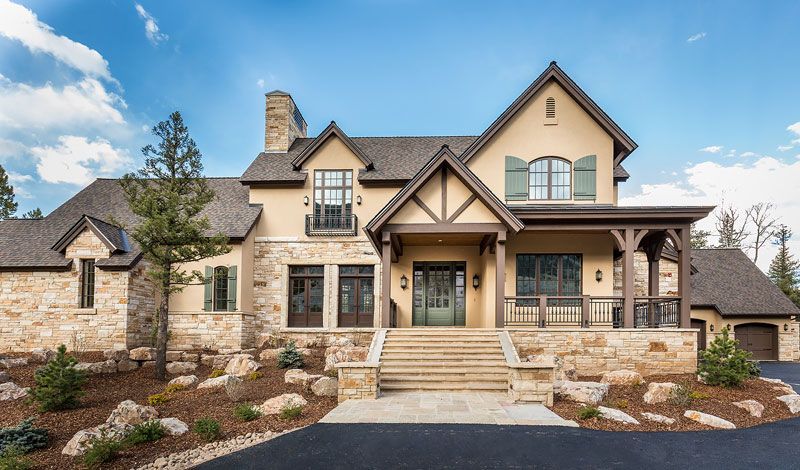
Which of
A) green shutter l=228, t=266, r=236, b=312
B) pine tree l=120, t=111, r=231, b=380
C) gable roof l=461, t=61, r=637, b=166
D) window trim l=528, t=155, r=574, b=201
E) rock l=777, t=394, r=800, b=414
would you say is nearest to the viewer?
rock l=777, t=394, r=800, b=414

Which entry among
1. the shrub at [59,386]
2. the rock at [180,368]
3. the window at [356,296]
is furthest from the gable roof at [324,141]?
the shrub at [59,386]

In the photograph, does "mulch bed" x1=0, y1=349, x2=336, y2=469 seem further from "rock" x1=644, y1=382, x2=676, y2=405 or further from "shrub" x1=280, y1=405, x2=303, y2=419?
"rock" x1=644, y1=382, x2=676, y2=405

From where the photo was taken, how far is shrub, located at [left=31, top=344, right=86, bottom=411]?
341 inches

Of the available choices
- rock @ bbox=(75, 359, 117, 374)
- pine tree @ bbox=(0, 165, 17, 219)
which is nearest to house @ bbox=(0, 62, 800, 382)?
rock @ bbox=(75, 359, 117, 374)

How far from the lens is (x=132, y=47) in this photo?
16234 millimetres

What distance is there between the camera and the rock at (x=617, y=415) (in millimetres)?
7398

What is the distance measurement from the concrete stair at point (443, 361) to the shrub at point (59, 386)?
20.9 feet

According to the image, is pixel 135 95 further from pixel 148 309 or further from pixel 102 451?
pixel 102 451

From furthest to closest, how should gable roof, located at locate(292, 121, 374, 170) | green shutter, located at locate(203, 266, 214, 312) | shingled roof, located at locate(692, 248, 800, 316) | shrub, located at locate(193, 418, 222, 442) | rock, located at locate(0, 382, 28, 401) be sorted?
shingled roof, located at locate(692, 248, 800, 316)
gable roof, located at locate(292, 121, 374, 170)
green shutter, located at locate(203, 266, 214, 312)
rock, located at locate(0, 382, 28, 401)
shrub, located at locate(193, 418, 222, 442)

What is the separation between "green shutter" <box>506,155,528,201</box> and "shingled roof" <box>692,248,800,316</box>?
1180 centimetres

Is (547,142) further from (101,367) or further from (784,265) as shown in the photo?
(784,265)

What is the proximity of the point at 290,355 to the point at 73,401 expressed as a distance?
4.88m

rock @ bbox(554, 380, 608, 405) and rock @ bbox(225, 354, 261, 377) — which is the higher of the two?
rock @ bbox(554, 380, 608, 405)

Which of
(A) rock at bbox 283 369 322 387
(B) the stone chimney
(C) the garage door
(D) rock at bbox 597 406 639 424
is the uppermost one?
(B) the stone chimney
